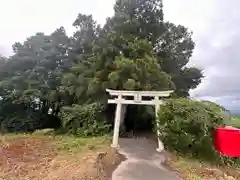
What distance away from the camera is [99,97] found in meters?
13.1

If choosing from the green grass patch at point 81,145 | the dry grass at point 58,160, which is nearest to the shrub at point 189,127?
the dry grass at point 58,160

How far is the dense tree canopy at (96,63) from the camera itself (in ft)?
40.0

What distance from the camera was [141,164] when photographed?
25.1 ft

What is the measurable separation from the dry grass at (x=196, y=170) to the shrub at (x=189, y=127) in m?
0.43

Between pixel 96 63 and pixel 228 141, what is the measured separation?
270 inches

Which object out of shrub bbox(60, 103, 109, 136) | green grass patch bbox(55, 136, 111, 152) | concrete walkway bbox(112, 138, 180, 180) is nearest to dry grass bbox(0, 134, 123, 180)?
green grass patch bbox(55, 136, 111, 152)

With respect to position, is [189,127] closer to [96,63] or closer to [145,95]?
[145,95]

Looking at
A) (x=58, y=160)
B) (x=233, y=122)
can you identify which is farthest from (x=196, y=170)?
(x=233, y=122)

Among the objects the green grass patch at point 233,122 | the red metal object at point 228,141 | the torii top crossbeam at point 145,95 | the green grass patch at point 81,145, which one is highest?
the torii top crossbeam at point 145,95

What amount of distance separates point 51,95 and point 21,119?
2527 mm

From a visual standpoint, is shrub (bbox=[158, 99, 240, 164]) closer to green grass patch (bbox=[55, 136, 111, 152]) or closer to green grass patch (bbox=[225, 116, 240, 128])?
green grass patch (bbox=[225, 116, 240, 128])

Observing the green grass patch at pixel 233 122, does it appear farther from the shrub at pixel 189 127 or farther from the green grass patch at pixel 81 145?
the green grass patch at pixel 81 145

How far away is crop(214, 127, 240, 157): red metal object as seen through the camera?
8.37 m

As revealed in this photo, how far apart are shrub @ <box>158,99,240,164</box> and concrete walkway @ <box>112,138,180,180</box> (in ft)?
2.21
